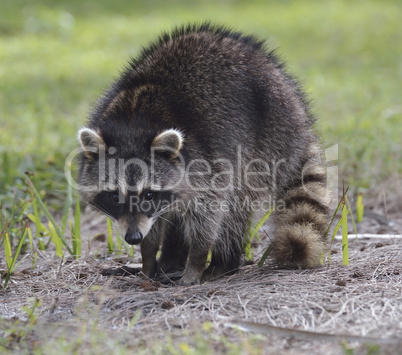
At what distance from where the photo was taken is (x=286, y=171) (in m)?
4.52

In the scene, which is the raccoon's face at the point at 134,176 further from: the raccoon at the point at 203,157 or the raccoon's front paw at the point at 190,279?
the raccoon's front paw at the point at 190,279

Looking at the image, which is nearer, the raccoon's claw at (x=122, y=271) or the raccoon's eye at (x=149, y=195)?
the raccoon's eye at (x=149, y=195)

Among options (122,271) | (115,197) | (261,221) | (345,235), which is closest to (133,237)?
(115,197)

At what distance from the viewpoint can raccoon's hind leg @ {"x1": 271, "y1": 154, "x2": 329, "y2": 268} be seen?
13.5ft

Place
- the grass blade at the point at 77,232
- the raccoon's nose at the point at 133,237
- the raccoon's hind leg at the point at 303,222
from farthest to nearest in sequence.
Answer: the grass blade at the point at 77,232 → the raccoon's hind leg at the point at 303,222 → the raccoon's nose at the point at 133,237

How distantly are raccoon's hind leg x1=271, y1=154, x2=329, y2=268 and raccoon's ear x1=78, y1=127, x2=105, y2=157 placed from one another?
1.28 m

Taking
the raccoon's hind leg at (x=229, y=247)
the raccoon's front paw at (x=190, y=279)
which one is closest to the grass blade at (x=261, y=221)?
the raccoon's hind leg at (x=229, y=247)

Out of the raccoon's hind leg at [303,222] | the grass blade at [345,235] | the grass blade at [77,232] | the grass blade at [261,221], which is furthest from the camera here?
the grass blade at [77,232]

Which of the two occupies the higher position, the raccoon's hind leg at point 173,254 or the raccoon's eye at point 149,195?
the raccoon's eye at point 149,195

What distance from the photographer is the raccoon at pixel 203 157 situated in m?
3.98

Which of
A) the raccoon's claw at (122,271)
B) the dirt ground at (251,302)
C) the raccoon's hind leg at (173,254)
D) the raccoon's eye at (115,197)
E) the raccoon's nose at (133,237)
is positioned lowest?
the dirt ground at (251,302)

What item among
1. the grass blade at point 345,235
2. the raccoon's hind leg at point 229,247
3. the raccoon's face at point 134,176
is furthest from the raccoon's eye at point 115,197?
the grass blade at point 345,235

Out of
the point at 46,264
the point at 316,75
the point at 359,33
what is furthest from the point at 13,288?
the point at 359,33

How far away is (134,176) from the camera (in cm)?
390
